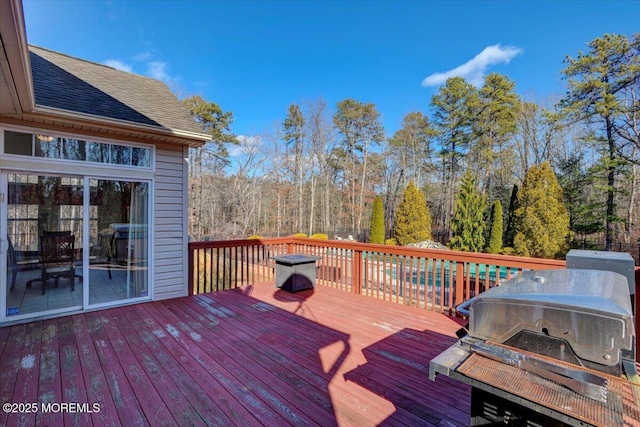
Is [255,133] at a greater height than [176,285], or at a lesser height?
greater

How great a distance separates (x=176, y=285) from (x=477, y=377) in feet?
Answer: 15.6

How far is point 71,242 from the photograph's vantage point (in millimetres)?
4105

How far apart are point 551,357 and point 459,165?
803 inches

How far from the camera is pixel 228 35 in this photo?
457 inches

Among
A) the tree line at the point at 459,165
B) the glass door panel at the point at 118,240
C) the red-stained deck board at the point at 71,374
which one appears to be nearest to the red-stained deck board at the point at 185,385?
the red-stained deck board at the point at 71,374

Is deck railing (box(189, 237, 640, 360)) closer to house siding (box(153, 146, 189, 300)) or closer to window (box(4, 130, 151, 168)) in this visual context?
house siding (box(153, 146, 189, 300))

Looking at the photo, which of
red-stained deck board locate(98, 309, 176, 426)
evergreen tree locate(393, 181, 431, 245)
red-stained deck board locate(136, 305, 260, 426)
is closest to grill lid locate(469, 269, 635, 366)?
red-stained deck board locate(136, 305, 260, 426)

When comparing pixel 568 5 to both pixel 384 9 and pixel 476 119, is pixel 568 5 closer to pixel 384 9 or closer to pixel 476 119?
pixel 384 9

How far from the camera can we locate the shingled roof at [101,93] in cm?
391

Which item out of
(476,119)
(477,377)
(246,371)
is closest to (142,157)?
(246,371)

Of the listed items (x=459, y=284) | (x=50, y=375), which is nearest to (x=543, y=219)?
(x=459, y=284)

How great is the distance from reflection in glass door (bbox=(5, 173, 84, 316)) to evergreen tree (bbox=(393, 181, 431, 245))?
1404 cm

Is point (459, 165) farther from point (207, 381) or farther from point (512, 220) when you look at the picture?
point (207, 381)

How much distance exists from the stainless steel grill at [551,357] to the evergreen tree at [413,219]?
47.6 feet
